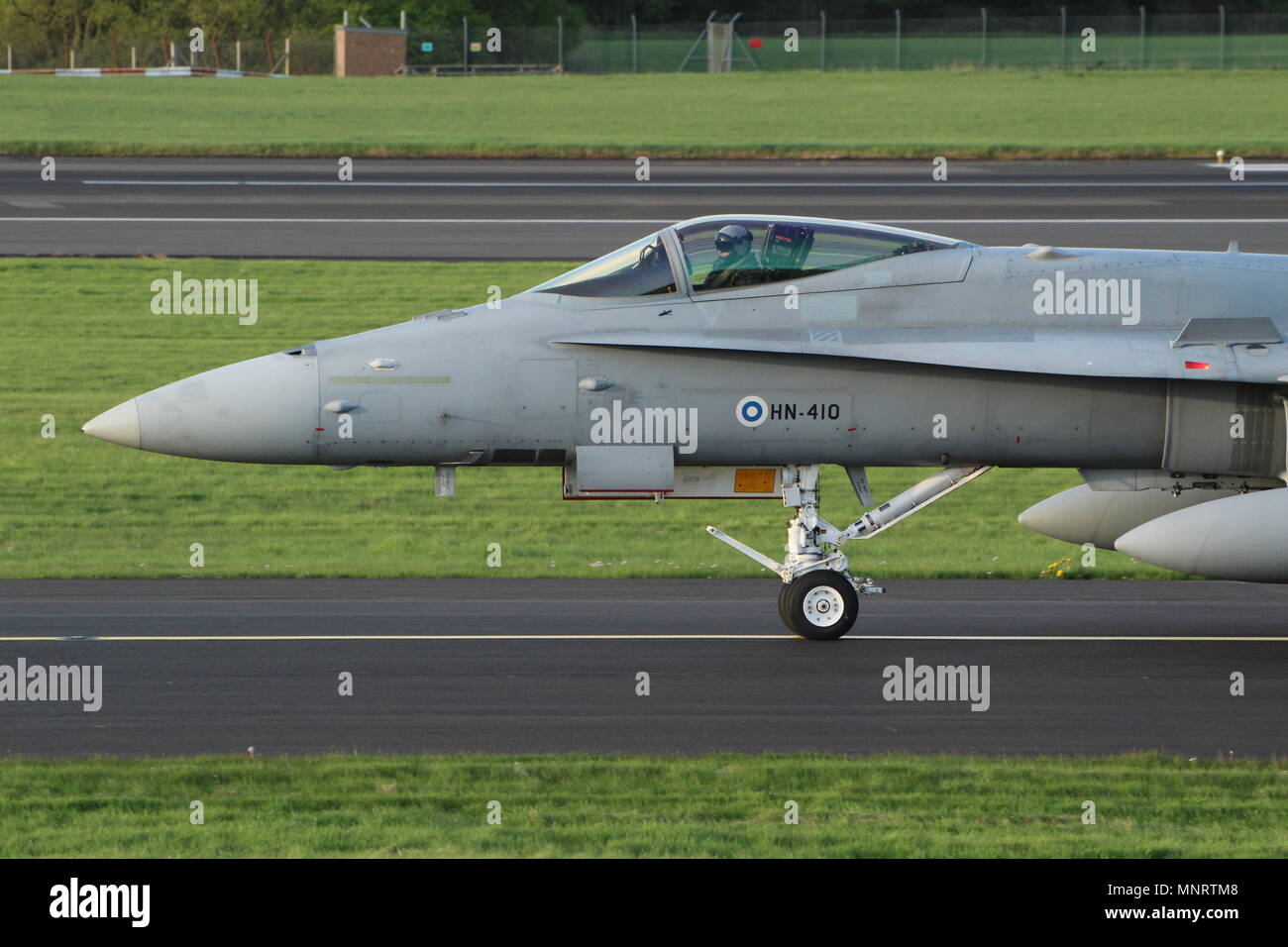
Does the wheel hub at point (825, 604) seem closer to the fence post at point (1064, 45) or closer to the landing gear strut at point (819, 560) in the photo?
the landing gear strut at point (819, 560)

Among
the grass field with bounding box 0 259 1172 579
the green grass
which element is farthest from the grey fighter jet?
the green grass

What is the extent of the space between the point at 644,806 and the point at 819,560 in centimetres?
445

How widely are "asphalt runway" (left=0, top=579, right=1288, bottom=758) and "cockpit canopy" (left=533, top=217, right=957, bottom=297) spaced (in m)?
2.75

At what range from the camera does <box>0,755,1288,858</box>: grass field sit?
8258mm

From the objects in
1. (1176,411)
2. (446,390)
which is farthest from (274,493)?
(1176,411)

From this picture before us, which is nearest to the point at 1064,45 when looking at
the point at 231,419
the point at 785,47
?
the point at 785,47

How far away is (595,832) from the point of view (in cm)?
849

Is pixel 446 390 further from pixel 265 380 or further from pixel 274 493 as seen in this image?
pixel 274 493

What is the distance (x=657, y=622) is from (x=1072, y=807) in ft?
18.4

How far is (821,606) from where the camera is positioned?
520 inches

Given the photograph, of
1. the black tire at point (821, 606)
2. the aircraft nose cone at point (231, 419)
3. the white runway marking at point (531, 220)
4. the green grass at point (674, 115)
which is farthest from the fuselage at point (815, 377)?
the green grass at point (674, 115)

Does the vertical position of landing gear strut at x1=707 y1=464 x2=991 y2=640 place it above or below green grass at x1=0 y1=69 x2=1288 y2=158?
below

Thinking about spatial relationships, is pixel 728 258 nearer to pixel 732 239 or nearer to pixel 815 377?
pixel 732 239

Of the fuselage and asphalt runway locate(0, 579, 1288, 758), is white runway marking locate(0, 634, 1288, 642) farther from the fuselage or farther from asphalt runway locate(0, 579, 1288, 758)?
the fuselage
